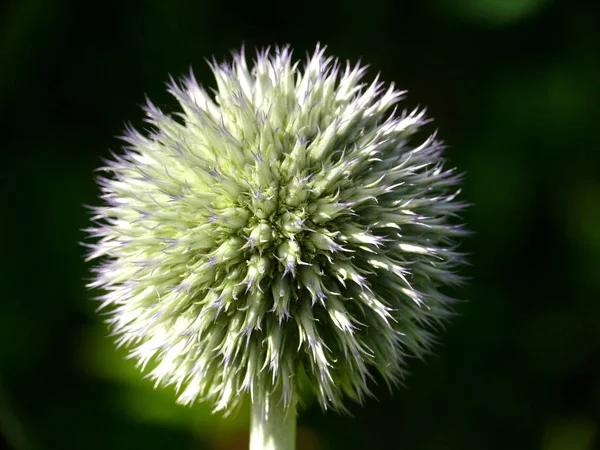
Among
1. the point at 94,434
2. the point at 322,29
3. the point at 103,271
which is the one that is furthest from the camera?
the point at 322,29

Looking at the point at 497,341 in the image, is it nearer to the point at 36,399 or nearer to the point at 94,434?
the point at 94,434

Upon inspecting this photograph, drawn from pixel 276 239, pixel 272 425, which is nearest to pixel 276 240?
pixel 276 239

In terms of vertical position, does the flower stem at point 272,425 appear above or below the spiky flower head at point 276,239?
below

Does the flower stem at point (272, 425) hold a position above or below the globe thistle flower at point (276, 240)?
below

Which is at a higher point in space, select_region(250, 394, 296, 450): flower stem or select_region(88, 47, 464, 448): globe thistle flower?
select_region(88, 47, 464, 448): globe thistle flower

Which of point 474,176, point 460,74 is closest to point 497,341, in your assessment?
point 474,176

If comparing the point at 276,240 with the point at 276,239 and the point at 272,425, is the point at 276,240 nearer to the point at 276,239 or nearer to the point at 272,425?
the point at 276,239
